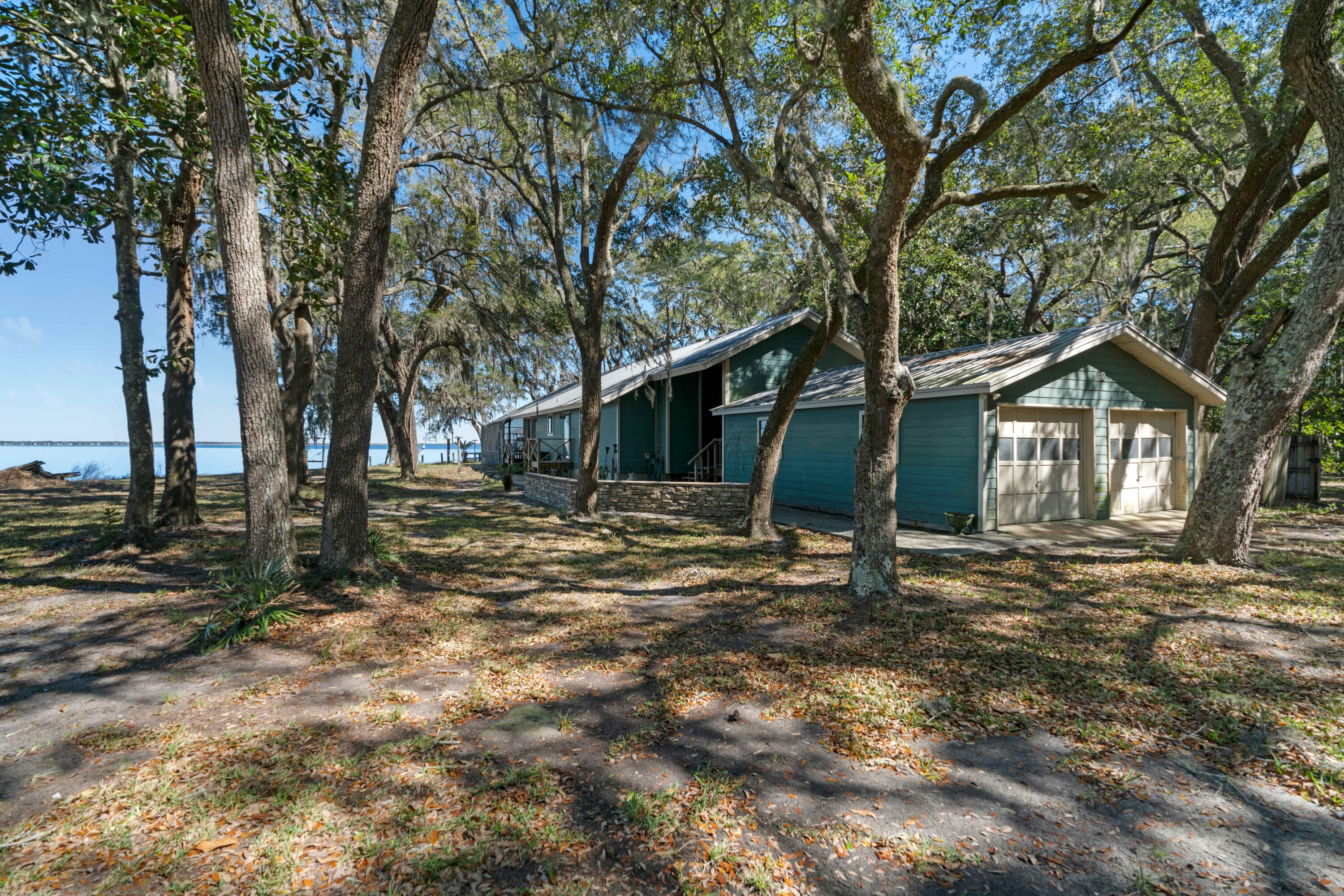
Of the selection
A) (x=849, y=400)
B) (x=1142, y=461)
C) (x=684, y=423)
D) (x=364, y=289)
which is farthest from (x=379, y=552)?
(x=1142, y=461)

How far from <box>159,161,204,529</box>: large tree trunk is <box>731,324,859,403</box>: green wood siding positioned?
11671mm

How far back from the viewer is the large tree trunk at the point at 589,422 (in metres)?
11.5

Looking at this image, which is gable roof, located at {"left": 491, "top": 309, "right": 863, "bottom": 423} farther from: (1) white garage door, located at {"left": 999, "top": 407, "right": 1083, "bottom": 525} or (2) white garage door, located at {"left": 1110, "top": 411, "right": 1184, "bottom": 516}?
(2) white garage door, located at {"left": 1110, "top": 411, "right": 1184, "bottom": 516}

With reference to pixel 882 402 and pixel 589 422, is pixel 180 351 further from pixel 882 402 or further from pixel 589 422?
pixel 882 402

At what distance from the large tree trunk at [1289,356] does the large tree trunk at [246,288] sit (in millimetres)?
10714

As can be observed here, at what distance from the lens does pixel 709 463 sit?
18156 millimetres

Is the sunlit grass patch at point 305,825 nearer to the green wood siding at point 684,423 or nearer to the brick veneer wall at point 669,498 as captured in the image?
the brick veneer wall at point 669,498

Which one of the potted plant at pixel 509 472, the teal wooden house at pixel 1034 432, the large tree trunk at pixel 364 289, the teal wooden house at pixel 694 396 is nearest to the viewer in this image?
the large tree trunk at pixel 364 289

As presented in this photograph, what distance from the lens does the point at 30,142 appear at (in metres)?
6.32

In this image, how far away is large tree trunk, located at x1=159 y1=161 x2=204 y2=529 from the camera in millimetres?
9305

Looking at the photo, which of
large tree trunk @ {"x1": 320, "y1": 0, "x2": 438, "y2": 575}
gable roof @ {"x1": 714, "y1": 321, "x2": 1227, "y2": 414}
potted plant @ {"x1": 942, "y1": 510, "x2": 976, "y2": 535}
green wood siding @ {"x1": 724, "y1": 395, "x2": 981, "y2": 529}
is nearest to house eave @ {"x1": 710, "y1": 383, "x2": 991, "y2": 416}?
gable roof @ {"x1": 714, "y1": 321, "x2": 1227, "y2": 414}

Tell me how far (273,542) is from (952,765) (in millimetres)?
6113

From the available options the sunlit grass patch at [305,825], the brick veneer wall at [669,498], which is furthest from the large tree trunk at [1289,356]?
the sunlit grass patch at [305,825]

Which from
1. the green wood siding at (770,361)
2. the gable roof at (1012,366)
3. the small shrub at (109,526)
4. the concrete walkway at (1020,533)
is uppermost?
the green wood siding at (770,361)
